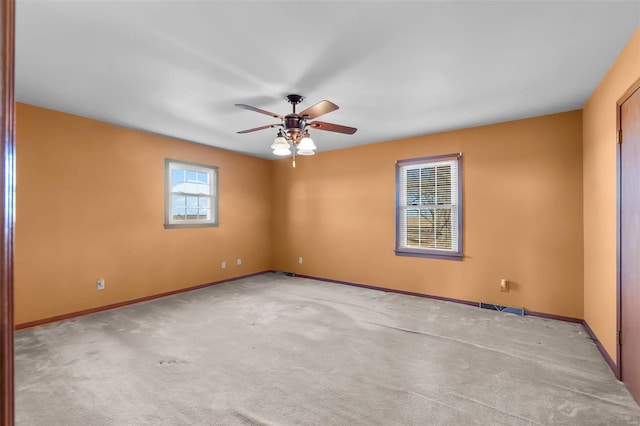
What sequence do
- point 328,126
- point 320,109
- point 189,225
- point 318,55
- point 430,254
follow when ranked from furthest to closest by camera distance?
1. point 189,225
2. point 430,254
3. point 328,126
4. point 320,109
5. point 318,55

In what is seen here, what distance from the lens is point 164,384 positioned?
2.28 meters

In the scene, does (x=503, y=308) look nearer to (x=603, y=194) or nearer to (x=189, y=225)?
(x=603, y=194)

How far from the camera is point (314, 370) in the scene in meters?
2.50

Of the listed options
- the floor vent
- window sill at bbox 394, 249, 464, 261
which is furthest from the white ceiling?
the floor vent

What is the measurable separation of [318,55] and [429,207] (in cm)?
310

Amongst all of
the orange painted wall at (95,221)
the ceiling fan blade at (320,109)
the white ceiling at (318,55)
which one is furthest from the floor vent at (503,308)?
the orange painted wall at (95,221)

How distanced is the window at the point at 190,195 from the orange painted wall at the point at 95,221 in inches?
4.5

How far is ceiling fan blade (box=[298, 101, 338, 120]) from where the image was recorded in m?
2.53

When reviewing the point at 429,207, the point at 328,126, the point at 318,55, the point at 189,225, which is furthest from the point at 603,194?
the point at 189,225

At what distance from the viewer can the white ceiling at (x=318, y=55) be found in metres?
1.87

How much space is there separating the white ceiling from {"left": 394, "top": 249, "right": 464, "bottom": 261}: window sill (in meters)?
1.95

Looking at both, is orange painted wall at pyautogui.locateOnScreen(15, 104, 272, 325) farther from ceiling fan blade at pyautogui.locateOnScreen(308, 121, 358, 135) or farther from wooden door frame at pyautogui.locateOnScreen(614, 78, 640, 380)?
wooden door frame at pyautogui.locateOnScreen(614, 78, 640, 380)

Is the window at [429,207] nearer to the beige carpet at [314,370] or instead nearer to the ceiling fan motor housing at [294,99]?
the beige carpet at [314,370]

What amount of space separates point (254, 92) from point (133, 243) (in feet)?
9.60
